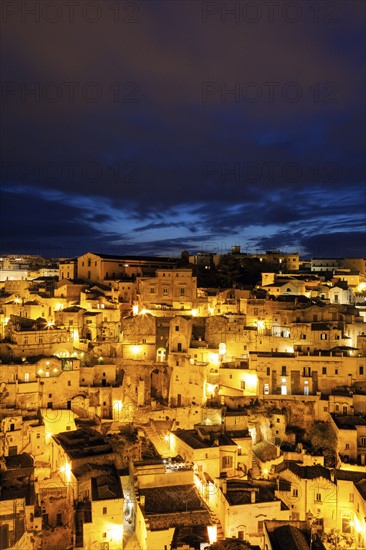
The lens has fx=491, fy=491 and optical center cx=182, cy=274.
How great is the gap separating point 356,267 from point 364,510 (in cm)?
4028

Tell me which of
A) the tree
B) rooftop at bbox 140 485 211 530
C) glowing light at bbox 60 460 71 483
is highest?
the tree

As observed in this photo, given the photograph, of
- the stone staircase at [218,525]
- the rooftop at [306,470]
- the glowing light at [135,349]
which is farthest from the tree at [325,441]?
the glowing light at [135,349]

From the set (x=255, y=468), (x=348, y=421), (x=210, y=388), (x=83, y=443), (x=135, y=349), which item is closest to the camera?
Result: (x=83, y=443)

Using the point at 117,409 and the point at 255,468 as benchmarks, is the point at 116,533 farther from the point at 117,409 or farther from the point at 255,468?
the point at 117,409

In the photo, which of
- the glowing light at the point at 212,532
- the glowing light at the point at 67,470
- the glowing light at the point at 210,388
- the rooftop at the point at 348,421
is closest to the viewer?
the glowing light at the point at 212,532

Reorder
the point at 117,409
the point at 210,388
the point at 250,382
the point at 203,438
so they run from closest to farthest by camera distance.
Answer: the point at 203,438 < the point at 117,409 < the point at 250,382 < the point at 210,388

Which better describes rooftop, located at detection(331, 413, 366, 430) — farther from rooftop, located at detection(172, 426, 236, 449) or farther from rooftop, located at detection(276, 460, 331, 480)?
rooftop, located at detection(172, 426, 236, 449)

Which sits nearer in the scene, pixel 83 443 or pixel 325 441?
pixel 83 443

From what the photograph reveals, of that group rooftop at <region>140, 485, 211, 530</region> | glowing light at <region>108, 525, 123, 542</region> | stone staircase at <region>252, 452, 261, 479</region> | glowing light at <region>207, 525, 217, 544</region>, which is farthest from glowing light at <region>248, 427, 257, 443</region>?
glowing light at <region>108, 525, 123, 542</region>

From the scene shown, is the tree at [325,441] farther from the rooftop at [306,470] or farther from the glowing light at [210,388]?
the glowing light at [210,388]

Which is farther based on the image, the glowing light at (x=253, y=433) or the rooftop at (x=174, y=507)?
the glowing light at (x=253, y=433)

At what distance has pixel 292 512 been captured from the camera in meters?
22.5

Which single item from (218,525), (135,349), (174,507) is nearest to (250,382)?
(135,349)

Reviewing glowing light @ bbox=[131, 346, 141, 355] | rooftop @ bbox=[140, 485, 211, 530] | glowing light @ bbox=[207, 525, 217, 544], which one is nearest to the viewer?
glowing light @ bbox=[207, 525, 217, 544]
